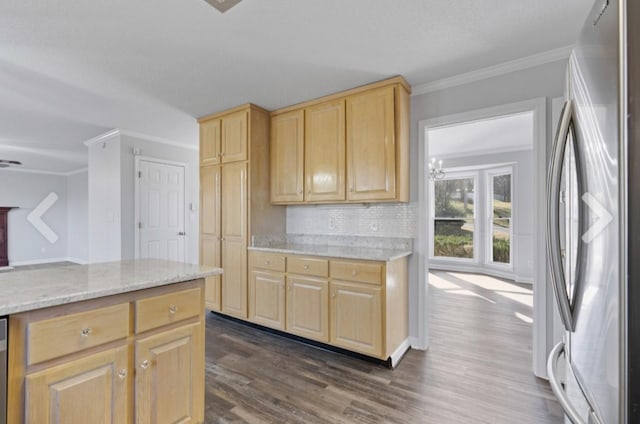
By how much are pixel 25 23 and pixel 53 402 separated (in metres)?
2.22

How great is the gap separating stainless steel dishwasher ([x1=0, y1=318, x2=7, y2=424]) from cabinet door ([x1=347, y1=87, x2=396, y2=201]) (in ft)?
7.77

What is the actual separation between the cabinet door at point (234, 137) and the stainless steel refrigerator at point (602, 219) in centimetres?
284

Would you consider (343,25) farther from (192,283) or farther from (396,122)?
(192,283)

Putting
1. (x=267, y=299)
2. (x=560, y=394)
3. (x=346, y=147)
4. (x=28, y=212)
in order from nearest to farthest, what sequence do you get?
(x=560, y=394) < (x=346, y=147) < (x=267, y=299) < (x=28, y=212)

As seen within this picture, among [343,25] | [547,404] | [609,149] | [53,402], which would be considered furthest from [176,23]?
[547,404]

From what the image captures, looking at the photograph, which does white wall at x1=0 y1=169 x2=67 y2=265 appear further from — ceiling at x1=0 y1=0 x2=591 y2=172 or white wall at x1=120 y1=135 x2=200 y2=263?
ceiling at x1=0 y1=0 x2=591 y2=172

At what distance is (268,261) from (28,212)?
8121 millimetres

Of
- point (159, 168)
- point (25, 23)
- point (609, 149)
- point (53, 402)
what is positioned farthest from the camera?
point (159, 168)

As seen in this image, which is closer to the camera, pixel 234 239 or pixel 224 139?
pixel 234 239

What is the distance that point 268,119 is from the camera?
3469 mm

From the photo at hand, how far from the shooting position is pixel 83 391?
3.84ft

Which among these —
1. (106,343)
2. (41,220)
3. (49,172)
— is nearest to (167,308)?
(106,343)

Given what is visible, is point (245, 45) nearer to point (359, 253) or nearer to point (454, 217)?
point (359, 253)

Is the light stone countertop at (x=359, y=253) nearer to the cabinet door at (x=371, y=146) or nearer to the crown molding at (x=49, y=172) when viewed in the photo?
the cabinet door at (x=371, y=146)
